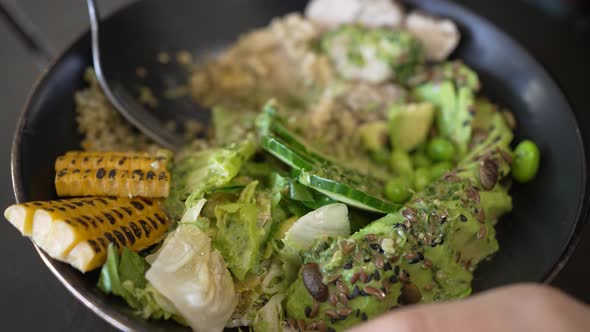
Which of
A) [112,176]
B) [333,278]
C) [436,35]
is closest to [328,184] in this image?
Answer: [333,278]

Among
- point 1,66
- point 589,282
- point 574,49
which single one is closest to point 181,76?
point 1,66

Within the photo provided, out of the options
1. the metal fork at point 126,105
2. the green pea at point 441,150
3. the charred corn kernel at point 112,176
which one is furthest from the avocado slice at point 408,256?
the metal fork at point 126,105

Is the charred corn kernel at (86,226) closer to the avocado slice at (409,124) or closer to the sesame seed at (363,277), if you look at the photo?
the sesame seed at (363,277)

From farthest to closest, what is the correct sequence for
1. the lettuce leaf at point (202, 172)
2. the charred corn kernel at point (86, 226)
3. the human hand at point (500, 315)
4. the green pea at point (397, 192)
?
the green pea at point (397, 192), the lettuce leaf at point (202, 172), the charred corn kernel at point (86, 226), the human hand at point (500, 315)

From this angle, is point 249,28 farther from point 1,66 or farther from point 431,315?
point 431,315

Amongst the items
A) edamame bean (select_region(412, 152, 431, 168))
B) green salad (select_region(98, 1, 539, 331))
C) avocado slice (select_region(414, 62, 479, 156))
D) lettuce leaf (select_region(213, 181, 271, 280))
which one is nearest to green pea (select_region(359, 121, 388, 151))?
green salad (select_region(98, 1, 539, 331))

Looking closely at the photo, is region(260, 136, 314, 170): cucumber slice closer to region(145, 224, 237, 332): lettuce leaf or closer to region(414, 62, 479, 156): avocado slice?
region(145, 224, 237, 332): lettuce leaf
